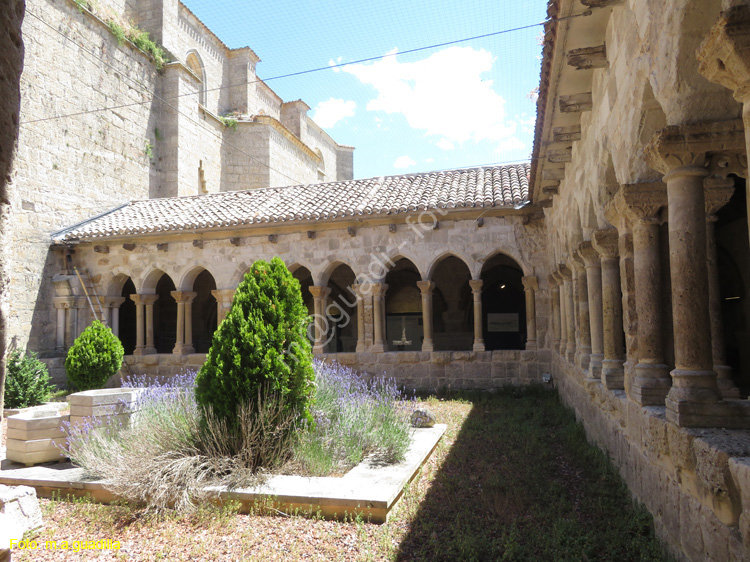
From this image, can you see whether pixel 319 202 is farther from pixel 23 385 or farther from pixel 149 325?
pixel 23 385

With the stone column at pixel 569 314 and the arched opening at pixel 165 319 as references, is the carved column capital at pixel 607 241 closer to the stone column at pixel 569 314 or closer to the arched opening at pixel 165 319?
the stone column at pixel 569 314

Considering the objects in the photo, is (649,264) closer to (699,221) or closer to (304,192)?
(699,221)

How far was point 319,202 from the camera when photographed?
1169 cm

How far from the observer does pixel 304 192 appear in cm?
1287

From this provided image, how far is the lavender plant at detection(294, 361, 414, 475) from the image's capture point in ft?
15.6

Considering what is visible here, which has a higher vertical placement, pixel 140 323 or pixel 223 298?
pixel 223 298

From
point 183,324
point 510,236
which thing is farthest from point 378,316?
point 183,324

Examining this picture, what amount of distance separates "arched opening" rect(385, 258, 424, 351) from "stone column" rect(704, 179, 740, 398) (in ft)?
33.5

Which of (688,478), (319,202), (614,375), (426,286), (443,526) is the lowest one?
(443,526)

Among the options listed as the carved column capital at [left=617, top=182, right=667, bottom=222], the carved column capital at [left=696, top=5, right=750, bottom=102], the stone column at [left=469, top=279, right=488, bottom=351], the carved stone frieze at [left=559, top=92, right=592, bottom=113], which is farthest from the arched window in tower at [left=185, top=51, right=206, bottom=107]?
the carved column capital at [left=696, top=5, right=750, bottom=102]

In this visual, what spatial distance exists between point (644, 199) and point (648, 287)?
2.04 ft

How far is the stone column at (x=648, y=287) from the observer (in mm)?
3662

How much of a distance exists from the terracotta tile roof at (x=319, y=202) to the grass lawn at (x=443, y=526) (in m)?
5.93

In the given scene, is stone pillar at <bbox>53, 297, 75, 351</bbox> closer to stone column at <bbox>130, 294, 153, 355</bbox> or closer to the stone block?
stone column at <bbox>130, 294, 153, 355</bbox>
